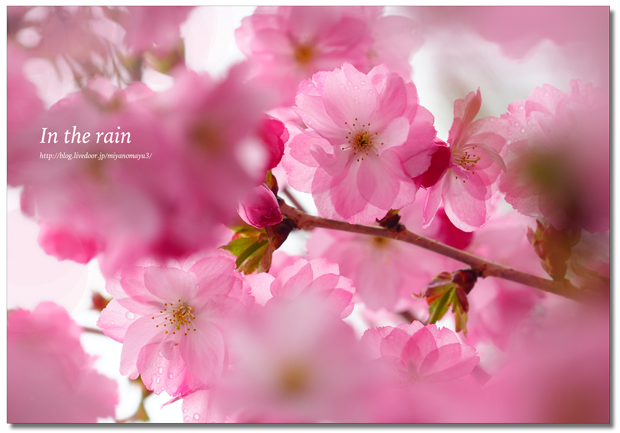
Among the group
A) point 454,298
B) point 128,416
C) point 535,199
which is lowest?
point 128,416

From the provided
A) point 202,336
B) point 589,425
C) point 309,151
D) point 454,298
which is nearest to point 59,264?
point 202,336

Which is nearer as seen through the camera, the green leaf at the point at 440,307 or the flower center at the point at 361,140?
the flower center at the point at 361,140

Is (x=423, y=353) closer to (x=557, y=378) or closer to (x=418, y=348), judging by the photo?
(x=418, y=348)

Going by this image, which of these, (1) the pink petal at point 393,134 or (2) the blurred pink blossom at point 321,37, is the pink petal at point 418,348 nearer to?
(1) the pink petal at point 393,134

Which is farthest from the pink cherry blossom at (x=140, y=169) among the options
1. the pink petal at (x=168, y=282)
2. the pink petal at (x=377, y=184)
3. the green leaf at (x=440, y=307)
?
the green leaf at (x=440, y=307)

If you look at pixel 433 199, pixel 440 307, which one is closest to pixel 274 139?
pixel 433 199

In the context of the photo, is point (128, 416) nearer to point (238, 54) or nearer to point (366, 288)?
point (366, 288)
